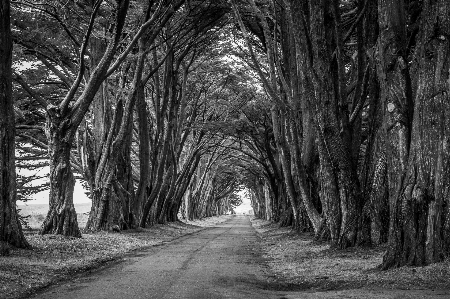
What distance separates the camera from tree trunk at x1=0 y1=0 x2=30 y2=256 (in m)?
10.4

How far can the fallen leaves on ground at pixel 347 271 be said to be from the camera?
6.67m

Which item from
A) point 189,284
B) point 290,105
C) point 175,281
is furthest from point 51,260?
point 290,105

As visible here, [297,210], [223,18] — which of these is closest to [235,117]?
[223,18]

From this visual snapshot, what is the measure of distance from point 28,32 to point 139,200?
895 centimetres

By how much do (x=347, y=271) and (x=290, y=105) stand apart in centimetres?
844

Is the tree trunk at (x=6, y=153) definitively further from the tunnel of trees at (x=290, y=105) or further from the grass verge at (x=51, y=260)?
the grass verge at (x=51, y=260)

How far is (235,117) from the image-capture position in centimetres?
3416

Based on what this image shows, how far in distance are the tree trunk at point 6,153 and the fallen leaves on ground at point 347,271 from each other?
5839 mm

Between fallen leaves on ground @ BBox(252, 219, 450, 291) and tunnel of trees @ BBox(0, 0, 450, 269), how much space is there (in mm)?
407

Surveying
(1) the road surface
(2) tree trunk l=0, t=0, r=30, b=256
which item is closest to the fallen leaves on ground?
(1) the road surface

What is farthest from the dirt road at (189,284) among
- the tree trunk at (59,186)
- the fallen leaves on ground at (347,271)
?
the tree trunk at (59,186)

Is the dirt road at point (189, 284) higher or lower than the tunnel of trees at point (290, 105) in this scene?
lower

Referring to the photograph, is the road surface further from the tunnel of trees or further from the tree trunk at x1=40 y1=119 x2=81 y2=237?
the tree trunk at x1=40 y1=119 x2=81 y2=237

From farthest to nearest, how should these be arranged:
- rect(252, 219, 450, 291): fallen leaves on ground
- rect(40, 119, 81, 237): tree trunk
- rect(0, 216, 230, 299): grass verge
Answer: rect(40, 119, 81, 237): tree trunk
rect(0, 216, 230, 299): grass verge
rect(252, 219, 450, 291): fallen leaves on ground
